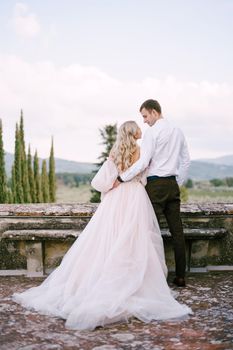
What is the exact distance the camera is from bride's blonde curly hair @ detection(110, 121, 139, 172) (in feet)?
13.9

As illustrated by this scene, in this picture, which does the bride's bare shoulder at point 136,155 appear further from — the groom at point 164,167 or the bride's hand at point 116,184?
the bride's hand at point 116,184

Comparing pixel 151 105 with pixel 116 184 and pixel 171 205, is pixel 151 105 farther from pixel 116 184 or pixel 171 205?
pixel 171 205

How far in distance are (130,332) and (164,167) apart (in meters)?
1.76

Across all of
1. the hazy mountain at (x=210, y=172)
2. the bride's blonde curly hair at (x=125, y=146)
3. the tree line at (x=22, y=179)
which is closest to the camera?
the bride's blonde curly hair at (x=125, y=146)

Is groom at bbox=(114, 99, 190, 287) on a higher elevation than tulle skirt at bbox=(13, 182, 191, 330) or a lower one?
higher

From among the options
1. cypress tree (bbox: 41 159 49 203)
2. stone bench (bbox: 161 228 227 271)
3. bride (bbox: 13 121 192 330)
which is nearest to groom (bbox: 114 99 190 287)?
bride (bbox: 13 121 192 330)

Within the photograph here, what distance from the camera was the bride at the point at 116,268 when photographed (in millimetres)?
3555

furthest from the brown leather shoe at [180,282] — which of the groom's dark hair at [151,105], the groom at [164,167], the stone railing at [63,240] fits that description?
Result: the groom's dark hair at [151,105]

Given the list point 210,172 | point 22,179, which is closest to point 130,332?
point 22,179

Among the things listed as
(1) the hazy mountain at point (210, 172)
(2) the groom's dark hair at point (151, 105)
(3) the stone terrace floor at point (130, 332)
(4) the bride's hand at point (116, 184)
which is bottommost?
(3) the stone terrace floor at point (130, 332)

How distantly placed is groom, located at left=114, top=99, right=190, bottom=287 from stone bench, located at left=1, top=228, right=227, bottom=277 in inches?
13.8

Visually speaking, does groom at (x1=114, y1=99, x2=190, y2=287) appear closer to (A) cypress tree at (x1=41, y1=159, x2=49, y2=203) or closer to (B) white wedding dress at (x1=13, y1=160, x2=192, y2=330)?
(B) white wedding dress at (x1=13, y1=160, x2=192, y2=330)

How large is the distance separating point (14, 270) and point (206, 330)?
103 inches

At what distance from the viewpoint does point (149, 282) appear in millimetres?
3916
